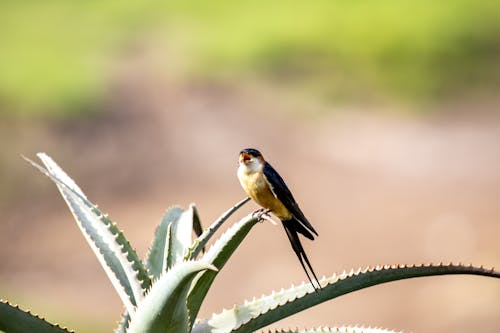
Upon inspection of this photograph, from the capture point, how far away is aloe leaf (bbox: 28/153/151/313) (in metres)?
1.78

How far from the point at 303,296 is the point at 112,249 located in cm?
31

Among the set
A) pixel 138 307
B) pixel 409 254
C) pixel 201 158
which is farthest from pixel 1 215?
pixel 138 307

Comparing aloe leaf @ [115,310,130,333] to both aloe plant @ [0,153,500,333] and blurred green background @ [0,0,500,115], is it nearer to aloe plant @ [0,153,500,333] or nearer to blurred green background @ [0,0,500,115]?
aloe plant @ [0,153,500,333]

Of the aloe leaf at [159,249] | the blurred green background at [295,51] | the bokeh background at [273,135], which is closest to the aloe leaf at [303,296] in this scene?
the aloe leaf at [159,249]

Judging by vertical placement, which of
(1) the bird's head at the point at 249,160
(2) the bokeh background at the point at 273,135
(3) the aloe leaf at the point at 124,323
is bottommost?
(3) the aloe leaf at the point at 124,323

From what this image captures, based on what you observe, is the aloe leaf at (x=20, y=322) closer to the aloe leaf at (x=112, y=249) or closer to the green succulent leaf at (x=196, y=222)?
the aloe leaf at (x=112, y=249)

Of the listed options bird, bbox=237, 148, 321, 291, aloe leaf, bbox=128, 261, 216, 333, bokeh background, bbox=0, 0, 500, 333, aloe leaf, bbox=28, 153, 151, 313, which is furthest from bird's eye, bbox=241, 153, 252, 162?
bokeh background, bbox=0, 0, 500, 333

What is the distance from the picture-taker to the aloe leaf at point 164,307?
1.62m

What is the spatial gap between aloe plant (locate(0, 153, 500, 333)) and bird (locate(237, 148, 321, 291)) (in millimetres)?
94

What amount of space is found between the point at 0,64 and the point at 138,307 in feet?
41.9

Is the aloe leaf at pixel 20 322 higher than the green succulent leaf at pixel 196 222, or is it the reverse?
the green succulent leaf at pixel 196 222

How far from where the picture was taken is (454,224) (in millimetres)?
10898

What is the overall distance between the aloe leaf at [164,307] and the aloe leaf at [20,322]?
0.10 metres

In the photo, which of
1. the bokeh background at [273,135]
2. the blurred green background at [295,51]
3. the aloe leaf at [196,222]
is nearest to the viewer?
the aloe leaf at [196,222]
